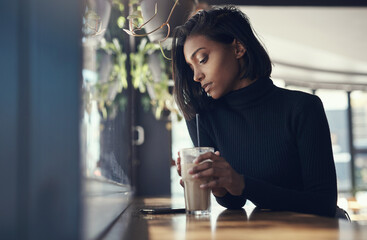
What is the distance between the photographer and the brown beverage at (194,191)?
4.07ft

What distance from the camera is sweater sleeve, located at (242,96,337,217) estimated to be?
130 centimetres

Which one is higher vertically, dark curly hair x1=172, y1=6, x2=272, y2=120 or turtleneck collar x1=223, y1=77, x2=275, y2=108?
dark curly hair x1=172, y1=6, x2=272, y2=120

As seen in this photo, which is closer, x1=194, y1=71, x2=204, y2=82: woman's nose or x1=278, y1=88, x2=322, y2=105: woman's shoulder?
x1=278, y1=88, x2=322, y2=105: woman's shoulder

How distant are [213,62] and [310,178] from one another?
558mm

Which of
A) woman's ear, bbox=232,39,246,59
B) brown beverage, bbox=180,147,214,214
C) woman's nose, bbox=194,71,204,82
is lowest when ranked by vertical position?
brown beverage, bbox=180,147,214,214

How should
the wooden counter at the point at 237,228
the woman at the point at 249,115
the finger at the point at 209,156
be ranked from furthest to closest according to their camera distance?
the woman at the point at 249,115, the finger at the point at 209,156, the wooden counter at the point at 237,228

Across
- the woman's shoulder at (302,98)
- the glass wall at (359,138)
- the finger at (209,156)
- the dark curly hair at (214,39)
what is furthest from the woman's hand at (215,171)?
the glass wall at (359,138)

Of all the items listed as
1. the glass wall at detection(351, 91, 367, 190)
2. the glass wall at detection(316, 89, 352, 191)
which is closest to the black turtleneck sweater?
the glass wall at detection(316, 89, 352, 191)

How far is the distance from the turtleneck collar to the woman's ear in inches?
4.9

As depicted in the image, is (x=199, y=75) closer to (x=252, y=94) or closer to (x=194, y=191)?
(x=252, y=94)

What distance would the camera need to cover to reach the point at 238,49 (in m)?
1.79

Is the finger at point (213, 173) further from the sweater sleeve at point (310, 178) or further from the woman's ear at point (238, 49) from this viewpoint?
the woman's ear at point (238, 49)

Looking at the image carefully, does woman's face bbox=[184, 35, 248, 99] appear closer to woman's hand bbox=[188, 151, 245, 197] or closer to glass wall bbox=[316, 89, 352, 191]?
woman's hand bbox=[188, 151, 245, 197]

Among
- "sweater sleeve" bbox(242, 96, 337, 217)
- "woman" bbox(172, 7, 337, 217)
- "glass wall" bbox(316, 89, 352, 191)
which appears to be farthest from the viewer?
"glass wall" bbox(316, 89, 352, 191)
